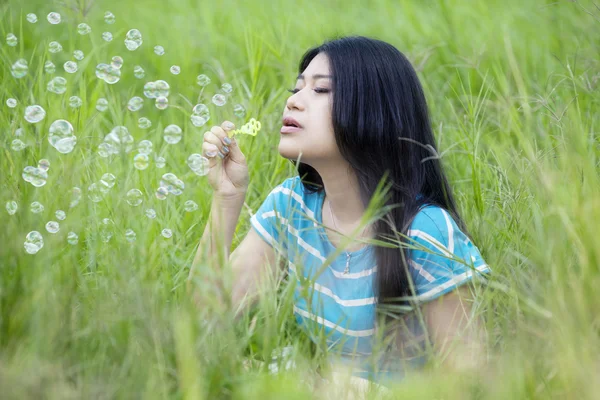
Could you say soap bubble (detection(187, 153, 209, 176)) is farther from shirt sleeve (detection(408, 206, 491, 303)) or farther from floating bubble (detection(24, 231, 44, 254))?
shirt sleeve (detection(408, 206, 491, 303))

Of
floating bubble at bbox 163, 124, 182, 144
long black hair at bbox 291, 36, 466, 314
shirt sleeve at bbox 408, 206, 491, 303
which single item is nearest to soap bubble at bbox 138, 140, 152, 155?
floating bubble at bbox 163, 124, 182, 144

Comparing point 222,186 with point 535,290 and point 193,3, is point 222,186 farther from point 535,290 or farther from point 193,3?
point 193,3

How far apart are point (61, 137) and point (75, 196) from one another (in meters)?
0.14

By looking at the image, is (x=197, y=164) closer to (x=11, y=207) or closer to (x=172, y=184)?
(x=172, y=184)

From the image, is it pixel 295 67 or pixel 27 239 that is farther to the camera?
pixel 295 67

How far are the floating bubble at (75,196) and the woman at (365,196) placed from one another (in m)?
0.33

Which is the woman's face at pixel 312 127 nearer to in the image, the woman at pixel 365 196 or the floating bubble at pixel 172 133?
the woman at pixel 365 196

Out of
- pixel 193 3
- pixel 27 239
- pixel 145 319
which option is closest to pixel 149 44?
pixel 193 3

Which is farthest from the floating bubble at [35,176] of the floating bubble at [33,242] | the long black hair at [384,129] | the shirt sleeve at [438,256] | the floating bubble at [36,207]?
the shirt sleeve at [438,256]

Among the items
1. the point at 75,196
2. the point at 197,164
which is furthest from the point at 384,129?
the point at 75,196

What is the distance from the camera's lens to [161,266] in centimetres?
192

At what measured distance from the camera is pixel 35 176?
5.22 ft

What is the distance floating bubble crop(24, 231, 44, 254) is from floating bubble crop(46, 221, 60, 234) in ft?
0.17

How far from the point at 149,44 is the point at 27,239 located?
97.4 inches
